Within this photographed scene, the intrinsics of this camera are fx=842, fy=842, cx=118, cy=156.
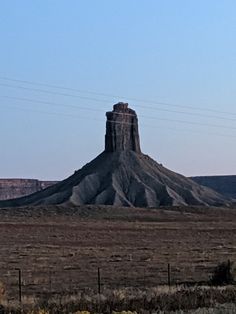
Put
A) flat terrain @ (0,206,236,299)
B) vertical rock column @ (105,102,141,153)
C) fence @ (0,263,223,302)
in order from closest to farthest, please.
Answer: fence @ (0,263,223,302) → flat terrain @ (0,206,236,299) → vertical rock column @ (105,102,141,153)

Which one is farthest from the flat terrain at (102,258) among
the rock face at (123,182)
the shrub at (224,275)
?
the rock face at (123,182)

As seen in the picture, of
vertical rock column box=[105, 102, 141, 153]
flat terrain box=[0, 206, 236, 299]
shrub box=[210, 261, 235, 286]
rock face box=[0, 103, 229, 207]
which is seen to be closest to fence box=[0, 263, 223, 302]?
flat terrain box=[0, 206, 236, 299]

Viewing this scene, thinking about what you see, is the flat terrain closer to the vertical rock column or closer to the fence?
the fence

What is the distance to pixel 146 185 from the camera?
167 m

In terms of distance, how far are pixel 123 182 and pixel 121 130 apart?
19996 mm

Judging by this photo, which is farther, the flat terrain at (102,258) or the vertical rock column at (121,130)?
the vertical rock column at (121,130)

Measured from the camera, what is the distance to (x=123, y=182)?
168125 millimetres

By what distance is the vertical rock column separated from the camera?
600 feet

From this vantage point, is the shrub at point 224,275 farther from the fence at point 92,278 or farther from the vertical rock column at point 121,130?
the vertical rock column at point 121,130

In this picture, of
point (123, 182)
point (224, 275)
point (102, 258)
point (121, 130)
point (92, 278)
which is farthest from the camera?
point (121, 130)

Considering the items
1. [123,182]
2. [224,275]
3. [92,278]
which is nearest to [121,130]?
[123,182]

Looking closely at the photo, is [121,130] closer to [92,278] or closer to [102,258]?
[102,258]

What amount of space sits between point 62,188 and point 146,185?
20139mm

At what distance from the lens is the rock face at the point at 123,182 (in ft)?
531
